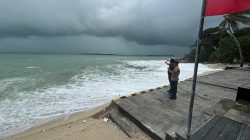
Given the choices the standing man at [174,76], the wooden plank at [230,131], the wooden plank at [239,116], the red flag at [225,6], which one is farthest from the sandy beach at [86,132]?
the red flag at [225,6]

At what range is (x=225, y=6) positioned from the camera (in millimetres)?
2193

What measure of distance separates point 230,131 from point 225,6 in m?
2.38

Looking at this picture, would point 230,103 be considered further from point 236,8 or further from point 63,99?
point 63,99

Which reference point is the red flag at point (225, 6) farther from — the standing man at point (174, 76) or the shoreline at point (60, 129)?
the standing man at point (174, 76)

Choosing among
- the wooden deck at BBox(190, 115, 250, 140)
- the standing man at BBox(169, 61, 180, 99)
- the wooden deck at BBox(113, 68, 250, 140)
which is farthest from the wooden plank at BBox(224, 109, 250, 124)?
the standing man at BBox(169, 61, 180, 99)

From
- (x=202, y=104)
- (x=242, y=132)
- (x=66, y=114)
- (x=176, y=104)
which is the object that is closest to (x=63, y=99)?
(x=66, y=114)

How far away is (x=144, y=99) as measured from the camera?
6680 mm

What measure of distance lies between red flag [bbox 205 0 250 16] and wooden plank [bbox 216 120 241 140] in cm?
218

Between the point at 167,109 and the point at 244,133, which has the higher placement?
the point at 244,133

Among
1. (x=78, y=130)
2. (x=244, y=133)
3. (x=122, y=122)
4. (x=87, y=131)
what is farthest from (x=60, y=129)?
(x=244, y=133)

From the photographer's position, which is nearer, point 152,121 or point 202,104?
point 152,121

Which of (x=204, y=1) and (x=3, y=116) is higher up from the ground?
(x=204, y=1)

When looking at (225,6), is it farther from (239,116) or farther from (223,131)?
(239,116)

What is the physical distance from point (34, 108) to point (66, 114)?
6.66 ft
